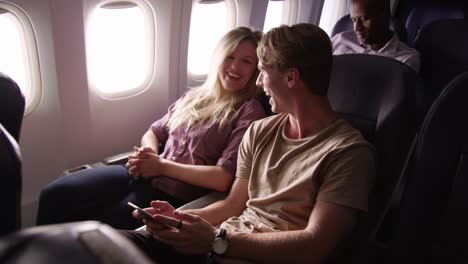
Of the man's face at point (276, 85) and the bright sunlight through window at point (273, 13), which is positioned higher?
the bright sunlight through window at point (273, 13)

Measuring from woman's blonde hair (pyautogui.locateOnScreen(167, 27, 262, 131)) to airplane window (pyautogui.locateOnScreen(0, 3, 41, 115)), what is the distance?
0.73 m

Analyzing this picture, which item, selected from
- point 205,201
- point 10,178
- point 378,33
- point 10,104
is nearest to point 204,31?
point 378,33

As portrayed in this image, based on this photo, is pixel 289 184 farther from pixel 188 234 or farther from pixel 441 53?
pixel 441 53

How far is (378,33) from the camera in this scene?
2781 millimetres

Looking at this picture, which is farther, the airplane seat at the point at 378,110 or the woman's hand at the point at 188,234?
the airplane seat at the point at 378,110

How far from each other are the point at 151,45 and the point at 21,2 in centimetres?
78

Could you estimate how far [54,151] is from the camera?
2400 mm

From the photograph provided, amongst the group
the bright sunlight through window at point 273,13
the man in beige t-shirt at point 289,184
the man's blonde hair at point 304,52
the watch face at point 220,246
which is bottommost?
the watch face at point 220,246

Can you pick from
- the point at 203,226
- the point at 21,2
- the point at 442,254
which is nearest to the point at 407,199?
the point at 442,254

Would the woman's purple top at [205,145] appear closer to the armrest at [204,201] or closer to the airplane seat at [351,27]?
the armrest at [204,201]

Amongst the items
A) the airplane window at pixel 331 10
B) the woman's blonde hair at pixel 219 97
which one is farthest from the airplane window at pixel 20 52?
the airplane window at pixel 331 10

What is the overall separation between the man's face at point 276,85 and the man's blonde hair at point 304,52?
0.09 feet

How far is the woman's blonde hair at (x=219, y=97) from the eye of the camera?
79.2 inches

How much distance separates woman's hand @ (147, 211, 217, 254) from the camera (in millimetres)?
1398
